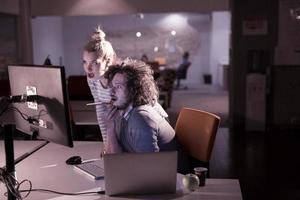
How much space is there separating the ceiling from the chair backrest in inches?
183

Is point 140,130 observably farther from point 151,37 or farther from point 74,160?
point 151,37

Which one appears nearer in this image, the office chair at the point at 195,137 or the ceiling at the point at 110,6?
the office chair at the point at 195,137

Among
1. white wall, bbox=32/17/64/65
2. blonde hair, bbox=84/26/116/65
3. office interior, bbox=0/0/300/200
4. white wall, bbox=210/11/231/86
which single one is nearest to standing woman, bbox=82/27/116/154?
blonde hair, bbox=84/26/116/65

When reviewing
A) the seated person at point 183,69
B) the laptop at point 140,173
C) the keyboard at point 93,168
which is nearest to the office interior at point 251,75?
the keyboard at point 93,168

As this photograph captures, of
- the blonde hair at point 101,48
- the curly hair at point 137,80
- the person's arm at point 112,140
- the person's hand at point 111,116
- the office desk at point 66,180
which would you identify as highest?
the blonde hair at point 101,48

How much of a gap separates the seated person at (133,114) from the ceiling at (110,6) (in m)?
5.16

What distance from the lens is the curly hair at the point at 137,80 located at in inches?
81.1

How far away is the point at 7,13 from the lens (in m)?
6.85

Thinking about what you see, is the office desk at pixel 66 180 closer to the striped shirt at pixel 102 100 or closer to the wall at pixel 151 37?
the striped shirt at pixel 102 100

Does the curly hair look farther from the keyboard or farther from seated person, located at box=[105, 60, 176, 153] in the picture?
the keyboard

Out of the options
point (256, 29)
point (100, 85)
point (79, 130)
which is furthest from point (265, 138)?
point (100, 85)

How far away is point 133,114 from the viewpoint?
6.58 feet

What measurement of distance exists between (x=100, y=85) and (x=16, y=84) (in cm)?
48

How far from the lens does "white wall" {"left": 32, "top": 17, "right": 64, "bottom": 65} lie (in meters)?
9.60
